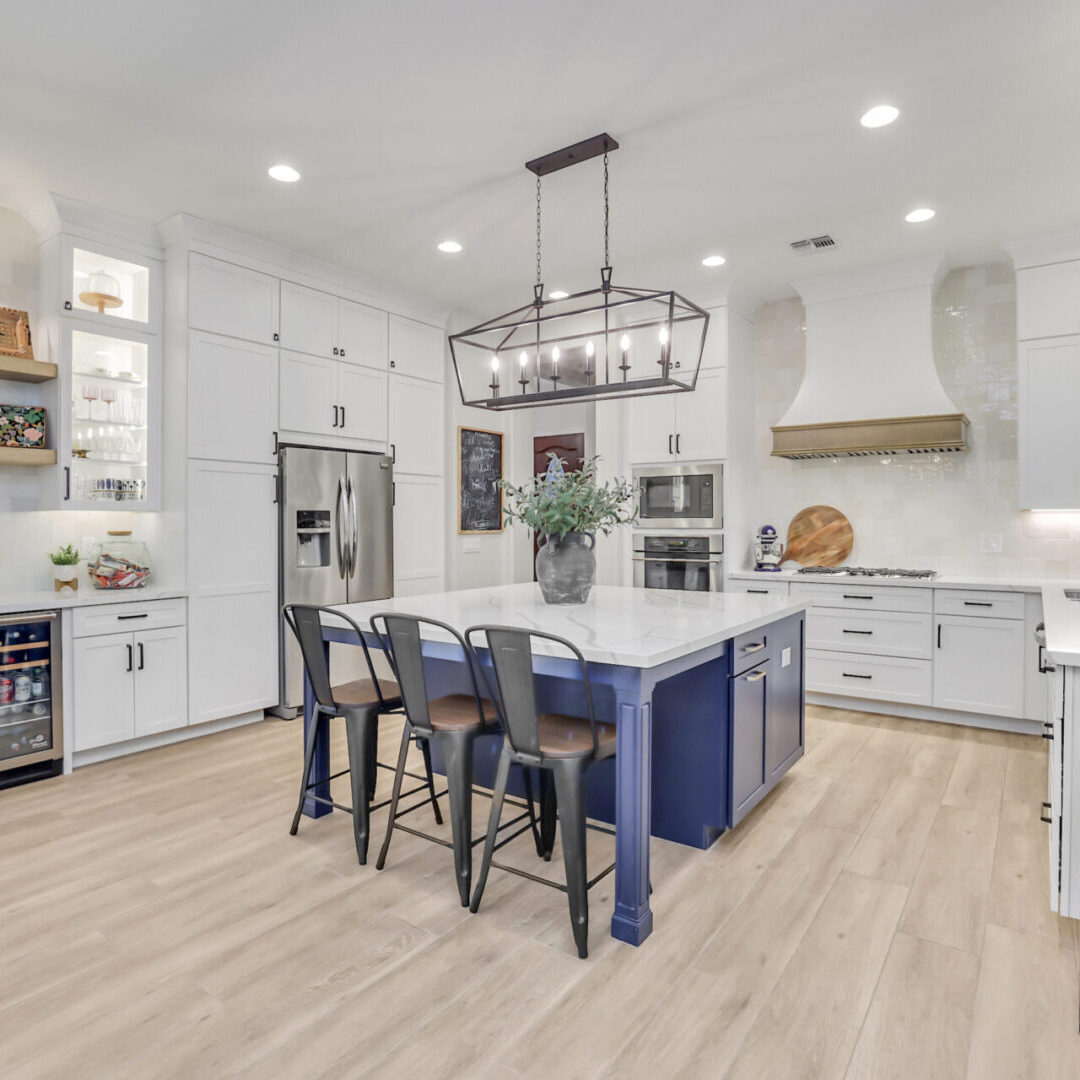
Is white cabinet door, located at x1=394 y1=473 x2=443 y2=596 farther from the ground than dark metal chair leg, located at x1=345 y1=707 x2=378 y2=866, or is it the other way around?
white cabinet door, located at x1=394 y1=473 x2=443 y2=596

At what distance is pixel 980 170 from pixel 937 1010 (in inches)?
135

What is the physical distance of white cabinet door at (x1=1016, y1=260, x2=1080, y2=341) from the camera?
4.09 m

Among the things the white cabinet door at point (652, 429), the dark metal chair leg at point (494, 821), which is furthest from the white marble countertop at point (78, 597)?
the white cabinet door at point (652, 429)

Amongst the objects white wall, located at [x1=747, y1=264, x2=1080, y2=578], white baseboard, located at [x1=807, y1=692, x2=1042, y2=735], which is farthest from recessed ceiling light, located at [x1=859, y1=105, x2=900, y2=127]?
white baseboard, located at [x1=807, y1=692, x2=1042, y2=735]

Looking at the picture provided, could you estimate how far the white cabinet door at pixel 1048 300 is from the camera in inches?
161

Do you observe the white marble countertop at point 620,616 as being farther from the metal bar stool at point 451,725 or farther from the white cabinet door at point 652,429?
the white cabinet door at point 652,429

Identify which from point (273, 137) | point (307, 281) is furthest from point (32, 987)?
point (307, 281)

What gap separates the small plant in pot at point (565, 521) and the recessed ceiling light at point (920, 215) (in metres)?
2.35

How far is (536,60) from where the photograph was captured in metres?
2.56

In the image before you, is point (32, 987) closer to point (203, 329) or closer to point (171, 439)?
point (171, 439)

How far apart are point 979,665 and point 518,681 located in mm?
3362

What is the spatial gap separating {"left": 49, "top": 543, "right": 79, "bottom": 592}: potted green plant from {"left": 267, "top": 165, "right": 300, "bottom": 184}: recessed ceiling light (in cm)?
221

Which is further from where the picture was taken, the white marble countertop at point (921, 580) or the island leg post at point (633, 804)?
the white marble countertop at point (921, 580)

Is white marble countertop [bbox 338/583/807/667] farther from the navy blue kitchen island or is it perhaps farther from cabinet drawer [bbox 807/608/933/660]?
cabinet drawer [bbox 807/608/933/660]
